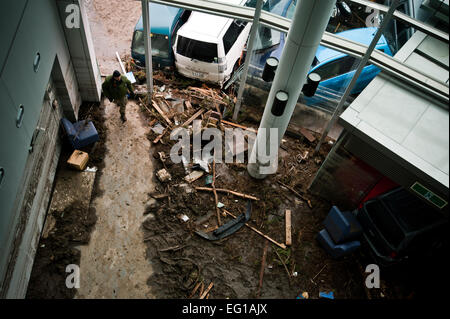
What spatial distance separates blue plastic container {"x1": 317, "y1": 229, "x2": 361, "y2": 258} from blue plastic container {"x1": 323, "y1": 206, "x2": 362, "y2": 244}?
0.36ft

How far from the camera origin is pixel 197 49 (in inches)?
419

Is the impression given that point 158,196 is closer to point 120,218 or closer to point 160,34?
point 120,218

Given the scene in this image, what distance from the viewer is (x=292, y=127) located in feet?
34.9

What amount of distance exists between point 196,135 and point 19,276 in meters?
5.76

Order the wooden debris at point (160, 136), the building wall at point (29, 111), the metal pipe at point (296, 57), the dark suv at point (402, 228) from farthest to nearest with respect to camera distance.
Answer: the wooden debris at point (160, 136) → the dark suv at point (402, 228) → the metal pipe at point (296, 57) → the building wall at point (29, 111)

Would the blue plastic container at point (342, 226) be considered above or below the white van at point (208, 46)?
below

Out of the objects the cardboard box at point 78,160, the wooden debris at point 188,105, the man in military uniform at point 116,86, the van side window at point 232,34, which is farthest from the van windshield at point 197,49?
the cardboard box at point 78,160

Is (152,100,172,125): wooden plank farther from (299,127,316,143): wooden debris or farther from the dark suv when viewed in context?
the dark suv

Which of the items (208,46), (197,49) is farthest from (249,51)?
(197,49)

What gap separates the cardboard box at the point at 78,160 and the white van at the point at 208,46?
4413 mm

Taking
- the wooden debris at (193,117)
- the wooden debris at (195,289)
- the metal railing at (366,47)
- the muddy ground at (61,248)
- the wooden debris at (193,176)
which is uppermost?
the metal railing at (366,47)

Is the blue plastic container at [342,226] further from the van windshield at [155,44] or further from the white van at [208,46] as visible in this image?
the van windshield at [155,44]

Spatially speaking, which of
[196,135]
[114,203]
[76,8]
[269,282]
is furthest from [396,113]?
[76,8]

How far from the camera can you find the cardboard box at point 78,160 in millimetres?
8914
